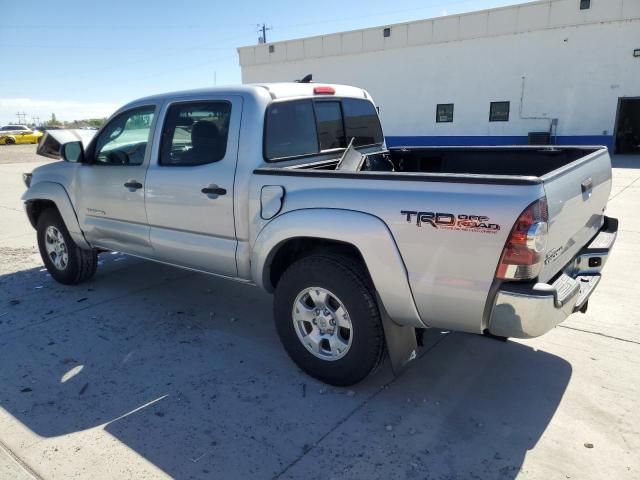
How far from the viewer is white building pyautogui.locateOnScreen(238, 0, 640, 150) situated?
18703 millimetres

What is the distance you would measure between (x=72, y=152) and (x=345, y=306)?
3.32m

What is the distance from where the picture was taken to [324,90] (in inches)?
163

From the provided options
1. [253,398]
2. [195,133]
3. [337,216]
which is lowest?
[253,398]

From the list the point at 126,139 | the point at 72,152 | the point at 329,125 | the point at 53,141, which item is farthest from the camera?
the point at 53,141

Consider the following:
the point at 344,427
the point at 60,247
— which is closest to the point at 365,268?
the point at 344,427

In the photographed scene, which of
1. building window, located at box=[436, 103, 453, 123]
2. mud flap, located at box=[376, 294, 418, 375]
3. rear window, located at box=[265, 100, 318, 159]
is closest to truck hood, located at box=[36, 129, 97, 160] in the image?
rear window, located at box=[265, 100, 318, 159]

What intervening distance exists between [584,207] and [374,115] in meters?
2.41

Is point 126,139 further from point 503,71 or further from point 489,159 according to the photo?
point 503,71

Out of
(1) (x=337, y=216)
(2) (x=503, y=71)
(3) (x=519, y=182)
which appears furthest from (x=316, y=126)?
(2) (x=503, y=71)

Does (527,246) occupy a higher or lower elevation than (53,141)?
lower

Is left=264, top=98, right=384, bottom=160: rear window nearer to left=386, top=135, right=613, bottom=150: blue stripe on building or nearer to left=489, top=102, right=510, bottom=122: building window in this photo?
left=386, top=135, right=613, bottom=150: blue stripe on building

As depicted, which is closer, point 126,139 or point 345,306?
point 345,306

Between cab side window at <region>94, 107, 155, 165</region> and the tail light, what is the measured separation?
3117 millimetres

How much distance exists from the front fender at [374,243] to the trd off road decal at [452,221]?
186 mm
